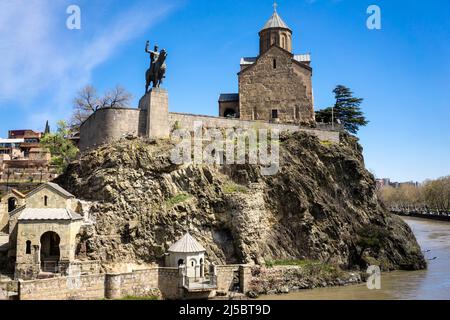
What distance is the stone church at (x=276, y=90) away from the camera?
42.9m

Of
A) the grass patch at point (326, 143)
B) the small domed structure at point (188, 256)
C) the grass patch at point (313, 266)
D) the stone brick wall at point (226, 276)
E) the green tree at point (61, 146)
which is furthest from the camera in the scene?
the green tree at point (61, 146)

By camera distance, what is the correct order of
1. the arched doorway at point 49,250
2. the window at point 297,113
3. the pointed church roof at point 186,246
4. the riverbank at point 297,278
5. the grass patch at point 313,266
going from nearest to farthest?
the arched doorway at point 49,250 < the pointed church roof at point 186,246 < the riverbank at point 297,278 < the grass patch at point 313,266 < the window at point 297,113

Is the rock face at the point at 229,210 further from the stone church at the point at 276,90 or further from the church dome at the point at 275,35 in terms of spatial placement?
the church dome at the point at 275,35

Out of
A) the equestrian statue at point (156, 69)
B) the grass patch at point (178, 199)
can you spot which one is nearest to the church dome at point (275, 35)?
the equestrian statue at point (156, 69)

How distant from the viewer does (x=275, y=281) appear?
100 feet

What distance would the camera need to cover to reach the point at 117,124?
3300cm

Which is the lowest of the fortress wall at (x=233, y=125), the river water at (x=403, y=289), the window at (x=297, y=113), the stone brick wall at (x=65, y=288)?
the river water at (x=403, y=289)

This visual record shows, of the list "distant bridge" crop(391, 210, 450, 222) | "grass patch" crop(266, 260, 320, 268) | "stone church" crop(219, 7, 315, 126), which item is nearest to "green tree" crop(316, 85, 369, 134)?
"stone church" crop(219, 7, 315, 126)

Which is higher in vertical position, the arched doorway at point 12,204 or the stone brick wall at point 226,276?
the arched doorway at point 12,204

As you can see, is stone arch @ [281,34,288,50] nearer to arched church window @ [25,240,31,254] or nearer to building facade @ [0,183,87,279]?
building facade @ [0,183,87,279]

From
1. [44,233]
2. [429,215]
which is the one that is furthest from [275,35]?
[429,215]

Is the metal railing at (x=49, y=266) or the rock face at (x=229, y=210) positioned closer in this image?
the metal railing at (x=49, y=266)

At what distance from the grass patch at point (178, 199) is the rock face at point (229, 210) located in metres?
0.07
